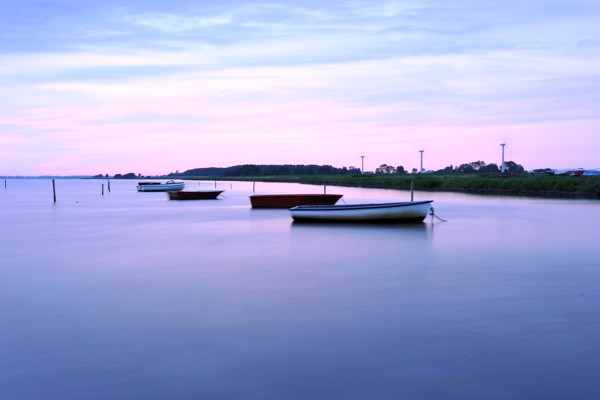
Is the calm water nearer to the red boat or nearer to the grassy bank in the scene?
the red boat

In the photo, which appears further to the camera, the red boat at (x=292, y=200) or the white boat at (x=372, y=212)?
the red boat at (x=292, y=200)

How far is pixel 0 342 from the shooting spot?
33.7 feet

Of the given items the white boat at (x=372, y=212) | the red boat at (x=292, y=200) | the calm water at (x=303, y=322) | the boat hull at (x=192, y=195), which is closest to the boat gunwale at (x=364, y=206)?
the white boat at (x=372, y=212)

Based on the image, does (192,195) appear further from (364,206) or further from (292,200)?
(364,206)

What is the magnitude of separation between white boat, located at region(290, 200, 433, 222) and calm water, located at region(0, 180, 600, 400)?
6839 millimetres

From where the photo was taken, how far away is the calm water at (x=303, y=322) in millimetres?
8211

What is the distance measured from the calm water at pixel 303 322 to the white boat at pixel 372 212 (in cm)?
684

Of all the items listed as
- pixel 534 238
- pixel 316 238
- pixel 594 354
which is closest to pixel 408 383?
pixel 594 354

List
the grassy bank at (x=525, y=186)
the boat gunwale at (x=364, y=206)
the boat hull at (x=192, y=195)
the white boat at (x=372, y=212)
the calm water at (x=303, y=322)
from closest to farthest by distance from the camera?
1. the calm water at (x=303, y=322)
2. the boat gunwale at (x=364, y=206)
3. the white boat at (x=372, y=212)
4. the boat hull at (x=192, y=195)
5. the grassy bank at (x=525, y=186)

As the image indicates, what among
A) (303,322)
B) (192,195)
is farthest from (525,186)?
(303,322)

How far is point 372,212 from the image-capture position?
3105cm

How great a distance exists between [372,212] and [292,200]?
17.2 m

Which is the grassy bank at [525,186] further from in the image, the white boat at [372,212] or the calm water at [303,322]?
the calm water at [303,322]

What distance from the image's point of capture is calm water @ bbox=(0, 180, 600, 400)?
8211 mm
